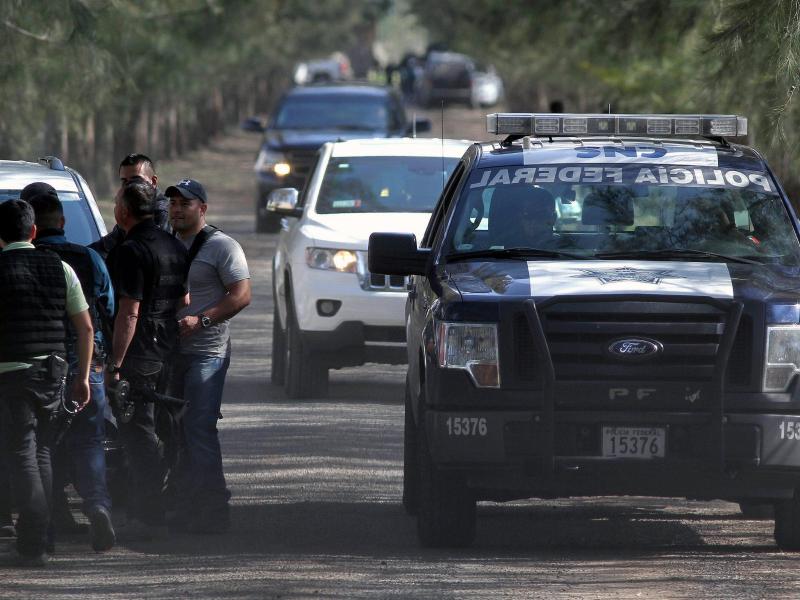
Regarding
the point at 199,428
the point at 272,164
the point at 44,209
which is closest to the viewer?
the point at 44,209

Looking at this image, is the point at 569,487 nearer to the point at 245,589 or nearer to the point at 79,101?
the point at 245,589

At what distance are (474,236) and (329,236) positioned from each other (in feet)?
15.9

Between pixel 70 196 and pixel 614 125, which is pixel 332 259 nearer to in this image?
pixel 70 196

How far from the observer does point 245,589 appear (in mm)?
7457

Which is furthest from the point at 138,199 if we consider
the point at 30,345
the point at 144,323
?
the point at 30,345

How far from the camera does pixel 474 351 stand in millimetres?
7969

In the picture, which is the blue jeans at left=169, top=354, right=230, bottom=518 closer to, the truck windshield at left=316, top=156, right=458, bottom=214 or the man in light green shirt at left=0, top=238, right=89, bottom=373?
the man in light green shirt at left=0, top=238, right=89, bottom=373

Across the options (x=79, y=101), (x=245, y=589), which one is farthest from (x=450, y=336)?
(x=79, y=101)

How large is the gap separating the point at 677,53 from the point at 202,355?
15.8m

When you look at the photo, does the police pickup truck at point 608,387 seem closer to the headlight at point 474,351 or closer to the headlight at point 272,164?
the headlight at point 474,351

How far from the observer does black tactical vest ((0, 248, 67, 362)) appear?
8109 millimetres

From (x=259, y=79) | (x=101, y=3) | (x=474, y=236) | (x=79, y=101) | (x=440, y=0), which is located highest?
(x=474, y=236)

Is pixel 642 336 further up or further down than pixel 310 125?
further up

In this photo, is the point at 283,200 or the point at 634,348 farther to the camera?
the point at 283,200
